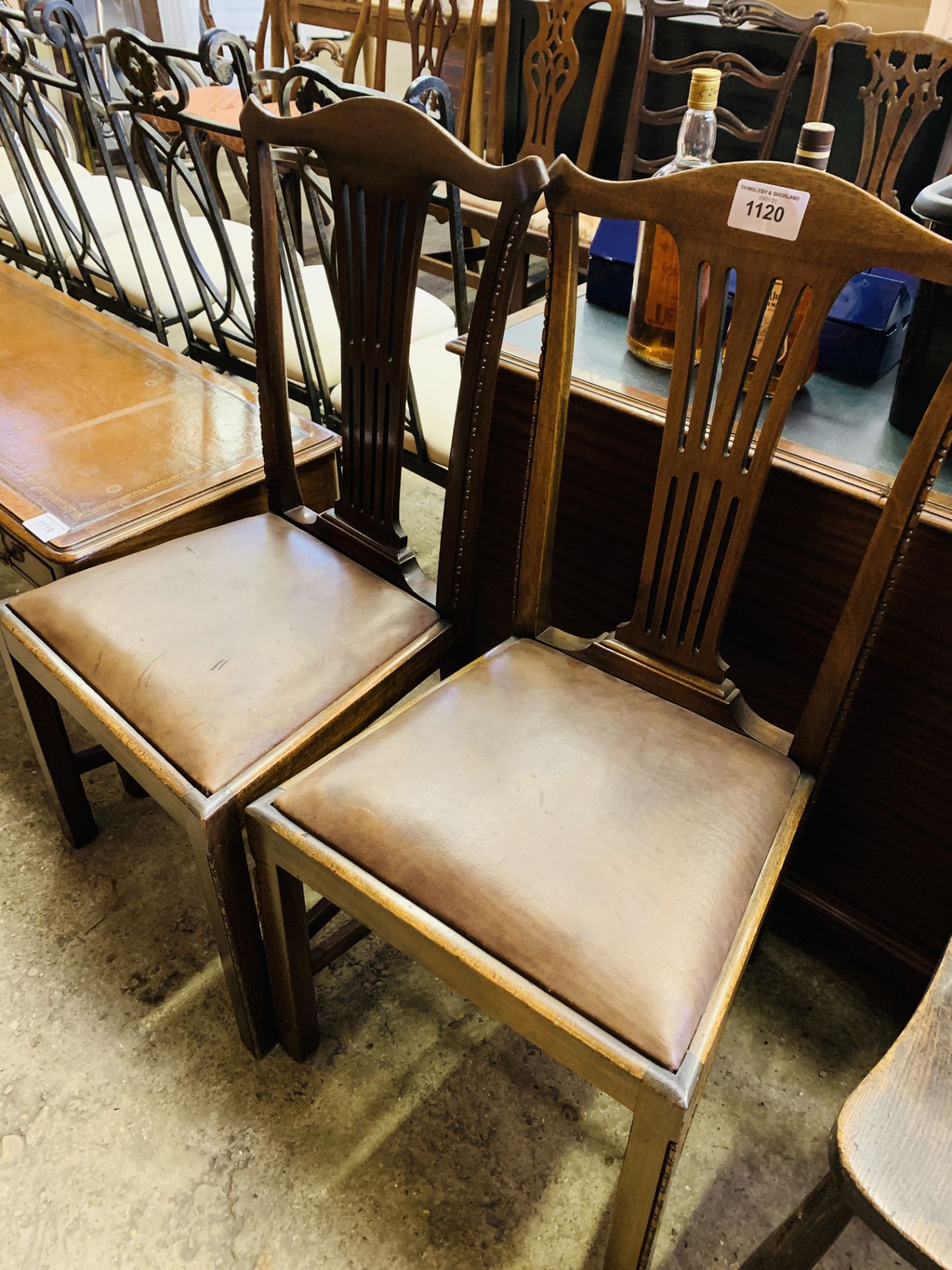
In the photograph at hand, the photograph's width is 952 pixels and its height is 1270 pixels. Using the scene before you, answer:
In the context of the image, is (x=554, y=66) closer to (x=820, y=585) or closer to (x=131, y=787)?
(x=820, y=585)

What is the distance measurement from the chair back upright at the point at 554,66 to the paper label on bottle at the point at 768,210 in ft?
7.51

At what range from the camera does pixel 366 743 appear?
0.95m

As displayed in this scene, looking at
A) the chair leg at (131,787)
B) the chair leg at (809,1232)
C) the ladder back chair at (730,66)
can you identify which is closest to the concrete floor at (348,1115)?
the chair leg at (131,787)

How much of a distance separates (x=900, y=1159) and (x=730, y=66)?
9.00ft

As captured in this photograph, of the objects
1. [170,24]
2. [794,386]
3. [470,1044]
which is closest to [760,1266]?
[470,1044]

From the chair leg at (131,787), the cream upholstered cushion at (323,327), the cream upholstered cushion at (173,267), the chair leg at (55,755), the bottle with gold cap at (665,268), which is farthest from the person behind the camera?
the cream upholstered cushion at (173,267)

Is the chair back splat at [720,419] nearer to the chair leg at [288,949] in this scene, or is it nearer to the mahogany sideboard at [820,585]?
the mahogany sideboard at [820,585]

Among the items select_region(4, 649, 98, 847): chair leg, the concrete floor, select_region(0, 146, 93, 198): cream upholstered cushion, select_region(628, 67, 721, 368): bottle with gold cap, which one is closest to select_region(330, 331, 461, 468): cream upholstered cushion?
select_region(628, 67, 721, 368): bottle with gold cap

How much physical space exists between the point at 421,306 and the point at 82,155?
8.62 ft

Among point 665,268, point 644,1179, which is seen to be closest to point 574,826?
point 644,1179

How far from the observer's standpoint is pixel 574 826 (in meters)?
0.84

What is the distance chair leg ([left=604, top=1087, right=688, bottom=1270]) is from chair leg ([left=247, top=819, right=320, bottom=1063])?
431 mm

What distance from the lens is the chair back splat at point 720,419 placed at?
0.75 meters

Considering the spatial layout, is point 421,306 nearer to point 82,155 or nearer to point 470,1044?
point 470,1044
